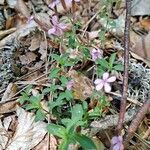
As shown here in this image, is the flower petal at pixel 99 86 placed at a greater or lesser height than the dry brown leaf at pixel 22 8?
lesser

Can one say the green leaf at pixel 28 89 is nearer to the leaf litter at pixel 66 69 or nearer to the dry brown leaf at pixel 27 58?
the leaf litter at pixel 66 69

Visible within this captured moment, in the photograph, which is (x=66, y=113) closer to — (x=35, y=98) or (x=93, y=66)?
(x=35, y=98)

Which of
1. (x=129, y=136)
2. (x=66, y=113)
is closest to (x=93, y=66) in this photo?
(x=66, y=113)

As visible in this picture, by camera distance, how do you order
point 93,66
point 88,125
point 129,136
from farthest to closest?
point 93,66 < point 88,125 < point 129,136

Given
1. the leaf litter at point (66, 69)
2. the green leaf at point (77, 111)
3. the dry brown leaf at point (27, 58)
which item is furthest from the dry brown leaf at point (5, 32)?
the green leaf at point (77, 111)

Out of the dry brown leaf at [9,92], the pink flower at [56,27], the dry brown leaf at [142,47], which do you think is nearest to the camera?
the pink flower at [56,27]

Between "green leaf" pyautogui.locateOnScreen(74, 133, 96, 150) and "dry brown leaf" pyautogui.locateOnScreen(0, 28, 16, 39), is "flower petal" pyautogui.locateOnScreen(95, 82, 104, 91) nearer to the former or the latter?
"green leaf" pyautogui.locateOnScreen(74, 133, 96, 150)

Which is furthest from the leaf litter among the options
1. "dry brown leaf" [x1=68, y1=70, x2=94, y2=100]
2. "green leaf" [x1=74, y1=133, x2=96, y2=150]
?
"green leaf" [x1=74, y1=133, x2=96, y2=150]
